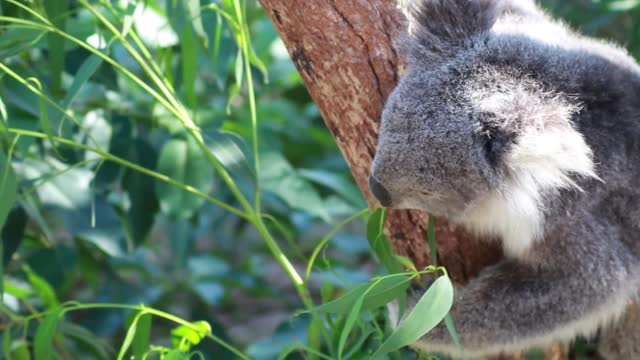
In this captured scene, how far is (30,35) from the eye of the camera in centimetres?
246

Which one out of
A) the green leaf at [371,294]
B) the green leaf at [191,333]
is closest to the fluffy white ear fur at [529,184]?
the green leaf at [371,294]

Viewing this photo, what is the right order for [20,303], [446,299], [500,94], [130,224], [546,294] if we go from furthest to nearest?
1. [20,303]
2. [130,224]
3. [546,294]
4. [500,94]
5. [446,299]

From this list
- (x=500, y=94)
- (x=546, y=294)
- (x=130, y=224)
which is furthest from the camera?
(x=130, y=224)

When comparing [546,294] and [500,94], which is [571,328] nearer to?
[546,294]

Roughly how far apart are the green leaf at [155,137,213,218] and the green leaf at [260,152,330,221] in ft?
0.64

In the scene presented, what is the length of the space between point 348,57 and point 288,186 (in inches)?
37.8

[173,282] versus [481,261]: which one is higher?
[481,261]

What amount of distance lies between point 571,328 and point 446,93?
2.38 feet

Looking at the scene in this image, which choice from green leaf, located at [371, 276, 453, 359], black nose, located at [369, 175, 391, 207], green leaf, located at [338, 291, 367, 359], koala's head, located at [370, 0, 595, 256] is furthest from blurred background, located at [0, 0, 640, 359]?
green leaf, located at [371, 276, 453, 359]

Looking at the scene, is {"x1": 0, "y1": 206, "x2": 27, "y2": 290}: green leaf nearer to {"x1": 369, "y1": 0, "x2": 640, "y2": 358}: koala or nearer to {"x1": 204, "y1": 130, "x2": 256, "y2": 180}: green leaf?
{"x1": 204, "y1": 130, "x2": 256, "y2": 180}: green leaf

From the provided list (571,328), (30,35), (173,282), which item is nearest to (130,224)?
(30,35)

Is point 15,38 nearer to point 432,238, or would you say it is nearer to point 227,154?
point 227,154

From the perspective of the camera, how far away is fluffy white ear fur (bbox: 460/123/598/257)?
200cm

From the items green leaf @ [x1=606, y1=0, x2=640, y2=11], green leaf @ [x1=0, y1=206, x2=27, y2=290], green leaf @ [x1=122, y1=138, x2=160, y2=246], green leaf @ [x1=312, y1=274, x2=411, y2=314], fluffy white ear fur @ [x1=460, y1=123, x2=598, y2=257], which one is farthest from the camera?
green leaf @ [x1=606, y1=0, x2=640, y2=11]
